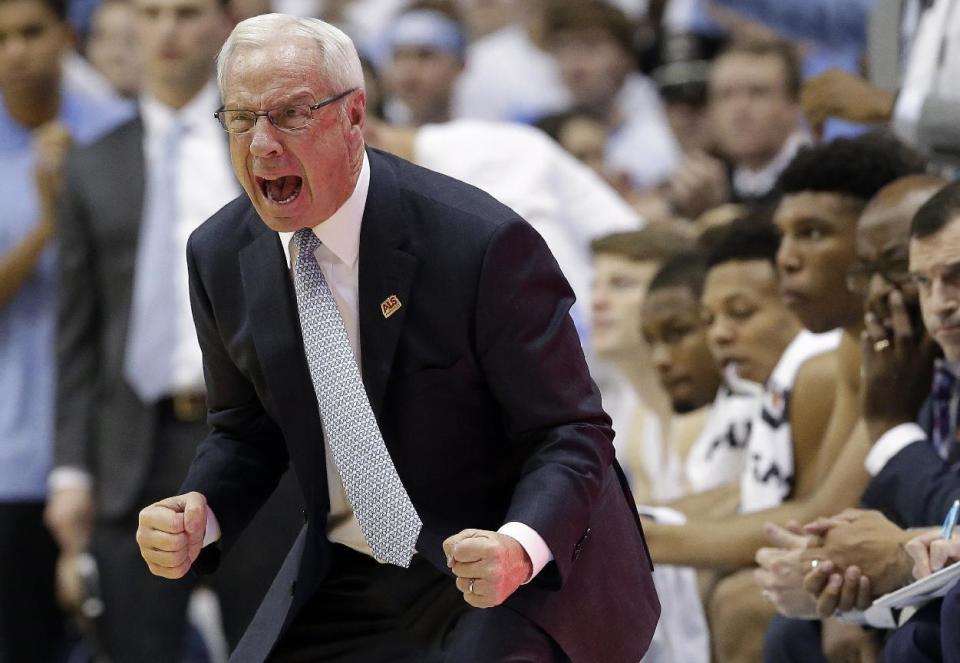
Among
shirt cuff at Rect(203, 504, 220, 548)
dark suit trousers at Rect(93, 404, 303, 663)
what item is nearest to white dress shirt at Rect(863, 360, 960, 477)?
shirt cuff at Rect(203, 504, 220, 548)

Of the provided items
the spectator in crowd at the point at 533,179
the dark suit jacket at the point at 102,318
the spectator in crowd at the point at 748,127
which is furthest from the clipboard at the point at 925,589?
the spectator in crowd at the point at 748,127

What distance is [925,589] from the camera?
13.3 ft

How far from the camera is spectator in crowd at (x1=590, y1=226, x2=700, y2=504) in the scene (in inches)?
256

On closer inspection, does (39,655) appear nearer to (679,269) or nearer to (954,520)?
(679,269)

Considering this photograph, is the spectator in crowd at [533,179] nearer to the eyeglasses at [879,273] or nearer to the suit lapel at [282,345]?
the eyeglasses at [879,273]

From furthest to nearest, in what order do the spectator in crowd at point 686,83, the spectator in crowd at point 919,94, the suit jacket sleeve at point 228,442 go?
the spectator in crowd at point 686,83, the spectator in crowd at point 919,94, the suit jacket sleeve at point 228,442

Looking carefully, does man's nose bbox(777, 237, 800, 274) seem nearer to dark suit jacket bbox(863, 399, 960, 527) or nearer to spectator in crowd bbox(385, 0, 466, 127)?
dark suit jacket bbox(863, 399, 960, 527)

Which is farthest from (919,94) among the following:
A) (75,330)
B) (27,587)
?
(27,587)

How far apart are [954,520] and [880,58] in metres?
2.26

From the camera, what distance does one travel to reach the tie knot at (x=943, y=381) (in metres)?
4.73

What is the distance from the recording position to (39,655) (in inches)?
281

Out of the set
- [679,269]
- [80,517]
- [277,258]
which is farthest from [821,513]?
[80,517]

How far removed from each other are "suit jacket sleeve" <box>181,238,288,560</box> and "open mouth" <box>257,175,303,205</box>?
1.06ft

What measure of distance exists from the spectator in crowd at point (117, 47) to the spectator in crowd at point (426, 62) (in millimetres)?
1429
